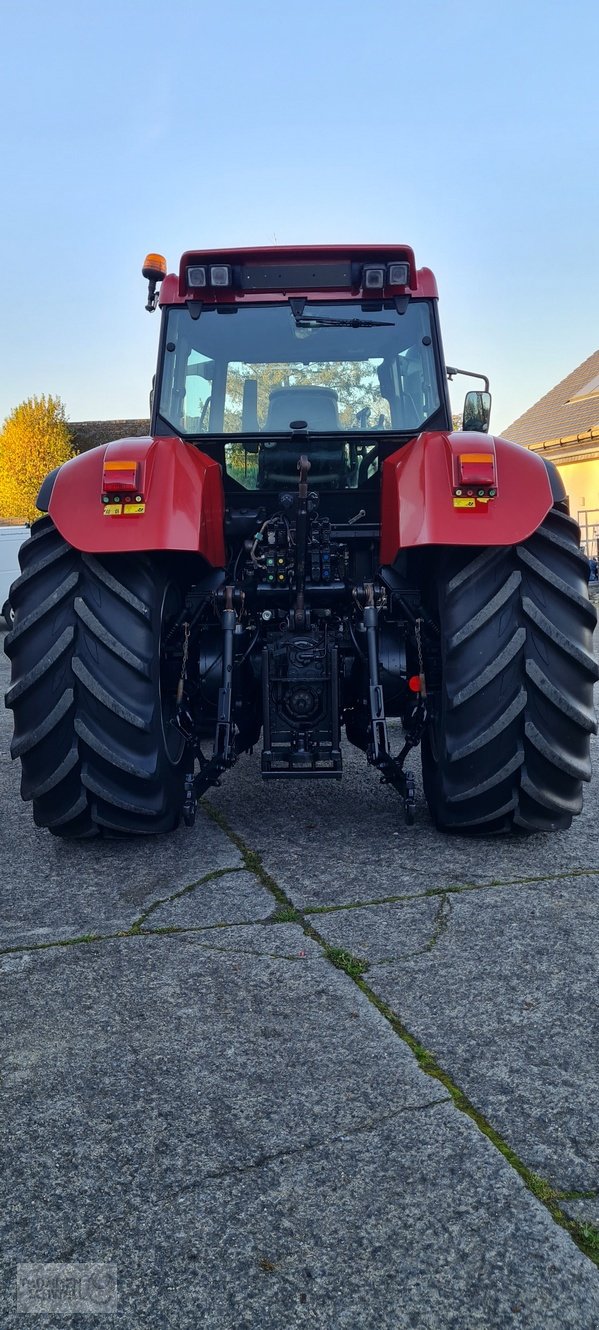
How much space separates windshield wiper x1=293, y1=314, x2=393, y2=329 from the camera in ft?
16.2

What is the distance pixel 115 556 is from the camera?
13.8 feet

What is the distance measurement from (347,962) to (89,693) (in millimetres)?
1532

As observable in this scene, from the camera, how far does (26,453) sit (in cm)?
5841

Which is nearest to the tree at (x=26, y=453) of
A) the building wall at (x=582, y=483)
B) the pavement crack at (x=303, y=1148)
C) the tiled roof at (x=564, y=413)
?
the tiled roof at (x=564, y=413)

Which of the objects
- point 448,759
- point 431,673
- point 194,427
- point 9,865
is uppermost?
point 194,427

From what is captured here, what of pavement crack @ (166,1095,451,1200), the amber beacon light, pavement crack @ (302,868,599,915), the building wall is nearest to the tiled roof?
the building wall

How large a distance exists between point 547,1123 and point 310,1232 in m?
0.59

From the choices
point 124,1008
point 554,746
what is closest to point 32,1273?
point 124,1008

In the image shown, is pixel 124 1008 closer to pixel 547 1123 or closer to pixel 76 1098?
pixel 76 1098

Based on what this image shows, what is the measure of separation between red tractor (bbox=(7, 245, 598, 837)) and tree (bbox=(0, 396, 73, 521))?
55643 mm

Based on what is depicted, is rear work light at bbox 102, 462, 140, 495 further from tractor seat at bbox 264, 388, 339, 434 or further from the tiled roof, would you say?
the tiled roof

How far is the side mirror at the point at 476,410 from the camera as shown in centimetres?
527

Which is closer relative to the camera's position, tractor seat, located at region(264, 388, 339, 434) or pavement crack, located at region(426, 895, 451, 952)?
pavement crack, located at region(426, 895, 451, 952)

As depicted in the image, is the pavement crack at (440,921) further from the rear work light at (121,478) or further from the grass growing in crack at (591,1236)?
the rear work light at (121,478)
